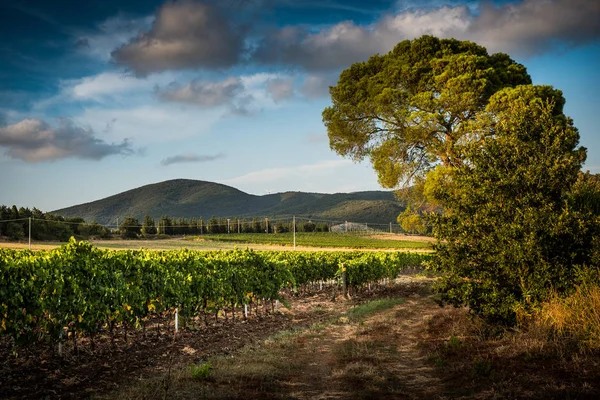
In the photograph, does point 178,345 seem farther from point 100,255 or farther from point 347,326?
point 347,326

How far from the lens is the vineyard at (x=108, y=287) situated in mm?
8492

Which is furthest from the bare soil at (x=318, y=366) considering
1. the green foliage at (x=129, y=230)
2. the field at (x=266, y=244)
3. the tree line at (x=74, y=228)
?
the green foliage at (x=129, y=230)

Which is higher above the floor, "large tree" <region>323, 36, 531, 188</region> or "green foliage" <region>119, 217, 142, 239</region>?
"large tree" <region>323, 36, 531, 188</region>

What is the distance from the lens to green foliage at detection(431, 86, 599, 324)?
955 centimetres

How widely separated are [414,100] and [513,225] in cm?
1784

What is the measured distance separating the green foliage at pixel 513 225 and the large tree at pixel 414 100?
1327 cm

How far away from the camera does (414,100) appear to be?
26.3m

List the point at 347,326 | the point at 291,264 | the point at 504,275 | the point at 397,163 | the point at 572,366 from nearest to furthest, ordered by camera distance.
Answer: the point at 572,366 → the point at 504,275 → the point at 347,326 → the point at 291,264 → the point at 397,163

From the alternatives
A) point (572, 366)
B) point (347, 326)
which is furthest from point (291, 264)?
point (572, 366)

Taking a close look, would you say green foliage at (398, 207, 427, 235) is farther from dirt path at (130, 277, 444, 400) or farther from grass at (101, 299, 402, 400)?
grass at (101, 299, 402, 400)

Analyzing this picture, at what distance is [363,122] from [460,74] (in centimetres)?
704

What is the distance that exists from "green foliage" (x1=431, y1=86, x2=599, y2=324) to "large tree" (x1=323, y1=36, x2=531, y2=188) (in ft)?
43.5

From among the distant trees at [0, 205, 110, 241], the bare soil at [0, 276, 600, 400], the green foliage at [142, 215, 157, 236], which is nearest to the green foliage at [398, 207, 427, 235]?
the bare soil at [0, 276, 600, 400]

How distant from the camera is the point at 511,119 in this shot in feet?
39.2
